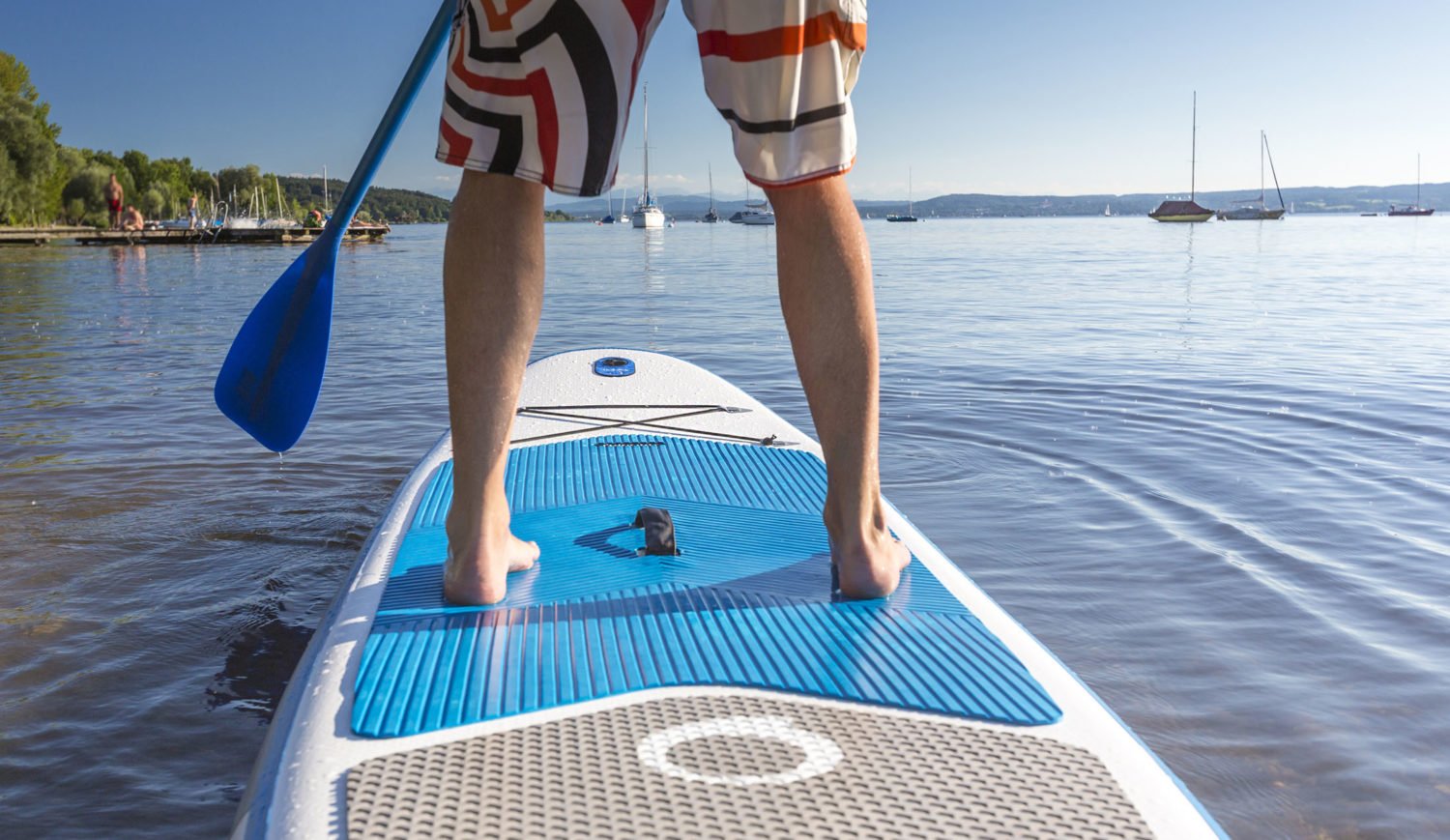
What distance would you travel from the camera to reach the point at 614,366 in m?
3.30

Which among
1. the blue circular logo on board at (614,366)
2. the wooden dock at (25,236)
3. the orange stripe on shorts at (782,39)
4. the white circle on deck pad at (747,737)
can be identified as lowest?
the white circle on deck pad at (747,737)

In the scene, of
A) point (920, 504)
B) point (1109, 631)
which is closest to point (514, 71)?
point (1109, 631)

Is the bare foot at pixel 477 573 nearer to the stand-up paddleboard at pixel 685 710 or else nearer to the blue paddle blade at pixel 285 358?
the stand-up paddleboard at pixel 685 710

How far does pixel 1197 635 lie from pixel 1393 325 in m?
7.34

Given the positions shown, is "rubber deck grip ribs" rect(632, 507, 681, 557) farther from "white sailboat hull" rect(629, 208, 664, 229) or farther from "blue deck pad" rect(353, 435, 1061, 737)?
"white sailboat hull" rect(629, 208, 664, 229)

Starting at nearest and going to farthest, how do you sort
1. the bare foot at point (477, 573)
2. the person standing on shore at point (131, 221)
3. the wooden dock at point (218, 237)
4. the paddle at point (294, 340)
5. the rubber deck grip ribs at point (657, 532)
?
the bare foot at point (477, 573) < the rubber deck grip ribs at point (657, 532) < the paddle at point (294, 340) < the wooden dock at point (218, 237) < the person standing on shore at point (131, 221)

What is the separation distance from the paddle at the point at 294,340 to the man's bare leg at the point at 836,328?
0.96 m

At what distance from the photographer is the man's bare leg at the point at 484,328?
1448 millimetres

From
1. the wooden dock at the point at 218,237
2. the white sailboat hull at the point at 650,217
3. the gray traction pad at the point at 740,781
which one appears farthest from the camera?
the white sailboat hull at the point at 650,217

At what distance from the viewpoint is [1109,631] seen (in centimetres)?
240

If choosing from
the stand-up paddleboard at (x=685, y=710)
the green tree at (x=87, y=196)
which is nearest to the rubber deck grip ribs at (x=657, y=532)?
the stand-up paddleboard at (x=685, y=710)

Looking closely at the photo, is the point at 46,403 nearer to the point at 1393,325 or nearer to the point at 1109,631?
the point at 1109,631

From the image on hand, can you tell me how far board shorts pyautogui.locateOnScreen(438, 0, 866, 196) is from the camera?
4.58ft

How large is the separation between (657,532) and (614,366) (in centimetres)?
156
